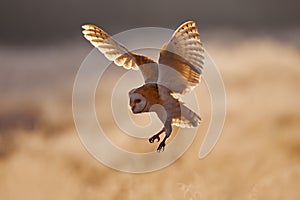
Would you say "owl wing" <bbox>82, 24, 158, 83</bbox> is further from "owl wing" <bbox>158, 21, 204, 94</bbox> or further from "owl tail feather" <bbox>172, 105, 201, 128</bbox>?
"owl tail feather" <bbox>172, 105, 201, 128</bbox>

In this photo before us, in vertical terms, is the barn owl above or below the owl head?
above

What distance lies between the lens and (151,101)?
5.67ft

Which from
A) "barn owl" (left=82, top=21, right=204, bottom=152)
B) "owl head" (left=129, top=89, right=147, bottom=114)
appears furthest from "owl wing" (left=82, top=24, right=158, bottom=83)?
"owl head" (left=129, top=89, right=147, bottom=114)

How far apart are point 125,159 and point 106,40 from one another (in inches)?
26.0

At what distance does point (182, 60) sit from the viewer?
70.1 inches

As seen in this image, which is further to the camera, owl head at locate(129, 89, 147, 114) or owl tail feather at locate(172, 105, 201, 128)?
owl tail feather at locate(172, 105, 201, 128)

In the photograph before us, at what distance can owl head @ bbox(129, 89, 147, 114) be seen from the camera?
5.53ft

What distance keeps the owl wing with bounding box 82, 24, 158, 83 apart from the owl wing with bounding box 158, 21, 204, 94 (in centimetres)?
3

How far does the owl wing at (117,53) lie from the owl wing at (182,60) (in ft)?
0.11

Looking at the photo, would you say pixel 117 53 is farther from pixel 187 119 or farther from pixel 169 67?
pixel 187 119

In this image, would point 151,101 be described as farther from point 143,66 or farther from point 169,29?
point 169,29

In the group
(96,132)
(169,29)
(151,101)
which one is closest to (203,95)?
(169,29)

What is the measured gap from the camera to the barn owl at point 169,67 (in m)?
1.75

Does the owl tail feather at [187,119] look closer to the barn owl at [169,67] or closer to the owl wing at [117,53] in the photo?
the barn owl at [169,67]
